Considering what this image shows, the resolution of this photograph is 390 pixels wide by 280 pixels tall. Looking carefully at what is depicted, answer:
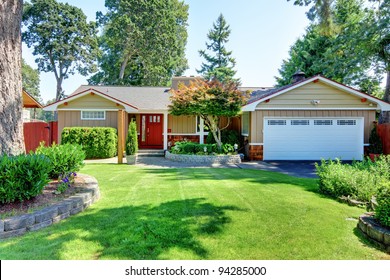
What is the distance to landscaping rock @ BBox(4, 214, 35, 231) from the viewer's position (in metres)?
3.57

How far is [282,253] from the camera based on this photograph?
127 inches

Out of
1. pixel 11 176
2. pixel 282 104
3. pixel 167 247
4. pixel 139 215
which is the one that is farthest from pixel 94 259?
pixel 282 104

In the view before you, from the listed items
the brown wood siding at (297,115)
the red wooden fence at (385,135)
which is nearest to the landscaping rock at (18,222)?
the brown wood siding at (297,115)

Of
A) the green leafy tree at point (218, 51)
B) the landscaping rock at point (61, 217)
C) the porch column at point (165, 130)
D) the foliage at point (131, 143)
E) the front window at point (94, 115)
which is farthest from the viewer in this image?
the green leafy tree at point (218, 51)

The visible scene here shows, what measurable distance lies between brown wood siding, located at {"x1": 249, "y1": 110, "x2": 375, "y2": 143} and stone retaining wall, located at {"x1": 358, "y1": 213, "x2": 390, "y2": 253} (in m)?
8.85

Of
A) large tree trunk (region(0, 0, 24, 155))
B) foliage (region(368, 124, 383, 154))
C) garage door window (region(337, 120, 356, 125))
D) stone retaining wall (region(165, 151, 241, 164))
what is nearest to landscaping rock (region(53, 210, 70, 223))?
large tree trunk (region(0, 0, 24, 155))

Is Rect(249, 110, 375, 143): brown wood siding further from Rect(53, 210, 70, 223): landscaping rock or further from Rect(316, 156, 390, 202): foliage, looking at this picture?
Rect(53, 210, 70, 223): landscaping rock

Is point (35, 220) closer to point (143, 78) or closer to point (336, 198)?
point (336, 198)

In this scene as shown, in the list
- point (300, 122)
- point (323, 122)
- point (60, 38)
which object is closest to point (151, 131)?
point (300, 122)

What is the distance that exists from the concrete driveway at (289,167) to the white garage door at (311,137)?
28.5 inches

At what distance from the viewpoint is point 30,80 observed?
4822 cm

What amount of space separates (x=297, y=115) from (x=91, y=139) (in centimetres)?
1057

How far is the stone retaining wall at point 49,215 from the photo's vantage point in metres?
3.58

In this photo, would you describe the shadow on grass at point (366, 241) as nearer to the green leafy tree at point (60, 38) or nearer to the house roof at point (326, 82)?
the house roof at point (326, 82)
